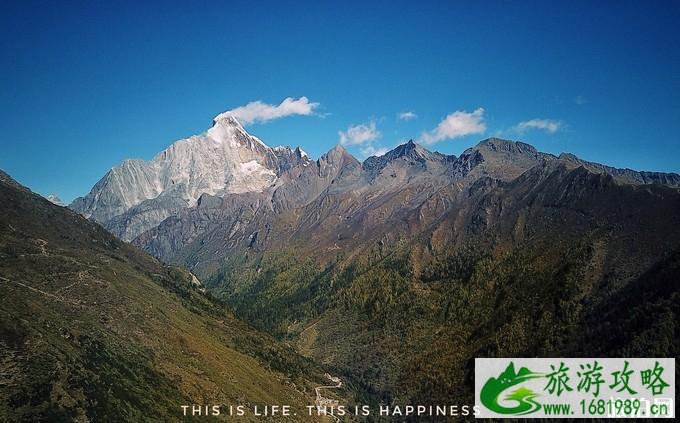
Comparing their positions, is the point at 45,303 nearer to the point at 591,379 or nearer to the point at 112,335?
the point at 112,335

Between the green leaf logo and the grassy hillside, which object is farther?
the green leaf logo

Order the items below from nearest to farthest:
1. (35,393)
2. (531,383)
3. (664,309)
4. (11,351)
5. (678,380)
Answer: (35,393)
(11,351)
(531,383)
(678,380)
(664,309)

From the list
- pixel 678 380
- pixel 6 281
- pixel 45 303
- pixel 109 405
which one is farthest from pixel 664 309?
pixel 6 281

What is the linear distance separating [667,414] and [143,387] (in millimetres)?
156588

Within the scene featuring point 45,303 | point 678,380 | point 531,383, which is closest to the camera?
point 531,383

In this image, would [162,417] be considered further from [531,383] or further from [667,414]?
[667,414]

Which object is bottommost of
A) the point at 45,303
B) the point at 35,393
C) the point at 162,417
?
the point at 162,417

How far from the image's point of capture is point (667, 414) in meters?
144

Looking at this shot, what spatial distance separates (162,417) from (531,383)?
107299 mm

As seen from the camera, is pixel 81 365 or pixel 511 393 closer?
Result: pixel 511 393

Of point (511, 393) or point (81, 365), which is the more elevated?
point (81, 365)

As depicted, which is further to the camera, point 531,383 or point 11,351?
point 531,383

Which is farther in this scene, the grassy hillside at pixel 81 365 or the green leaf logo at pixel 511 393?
the green leaf logo at pixel 511 393

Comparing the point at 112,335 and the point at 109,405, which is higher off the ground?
the point at 112,335
